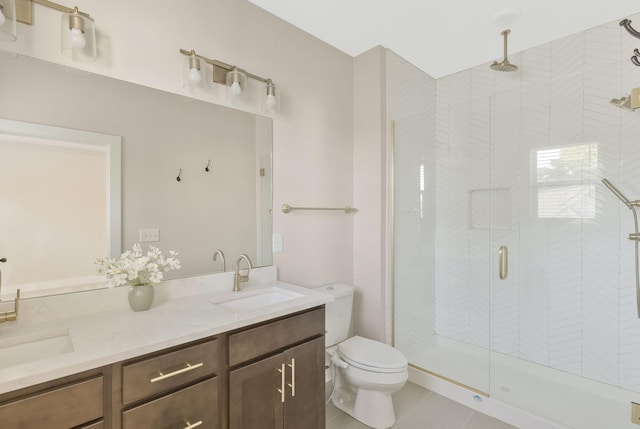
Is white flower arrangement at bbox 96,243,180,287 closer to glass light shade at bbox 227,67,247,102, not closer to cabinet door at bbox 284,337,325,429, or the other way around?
cabinet door at bbox 284,337,325,429

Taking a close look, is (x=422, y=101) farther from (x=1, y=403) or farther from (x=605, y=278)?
(x=1, y=403)

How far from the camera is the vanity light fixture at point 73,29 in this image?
1229 mm

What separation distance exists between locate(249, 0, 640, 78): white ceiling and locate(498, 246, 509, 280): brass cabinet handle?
159 centimetres

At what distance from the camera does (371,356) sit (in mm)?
1916

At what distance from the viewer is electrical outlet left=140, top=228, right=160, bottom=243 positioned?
4.97ft

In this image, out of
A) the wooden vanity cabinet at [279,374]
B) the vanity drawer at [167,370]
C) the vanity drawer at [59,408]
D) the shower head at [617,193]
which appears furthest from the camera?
the shower head at [617,193]

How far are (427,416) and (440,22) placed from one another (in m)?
2.63

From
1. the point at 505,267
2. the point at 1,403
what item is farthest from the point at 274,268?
the point at 505,267

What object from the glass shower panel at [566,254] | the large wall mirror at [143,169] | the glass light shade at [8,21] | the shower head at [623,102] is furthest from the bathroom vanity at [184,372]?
the shower head at [623,102]

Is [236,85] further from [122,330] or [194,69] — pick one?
[122,330]

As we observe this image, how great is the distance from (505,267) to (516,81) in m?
1.53

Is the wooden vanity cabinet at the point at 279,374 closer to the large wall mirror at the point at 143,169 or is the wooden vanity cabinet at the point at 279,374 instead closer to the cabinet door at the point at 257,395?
the cabinet door at the point at 257,395

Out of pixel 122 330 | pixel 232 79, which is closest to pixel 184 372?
pixel 122 330

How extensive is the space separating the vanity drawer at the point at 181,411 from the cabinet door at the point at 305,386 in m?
0.36
